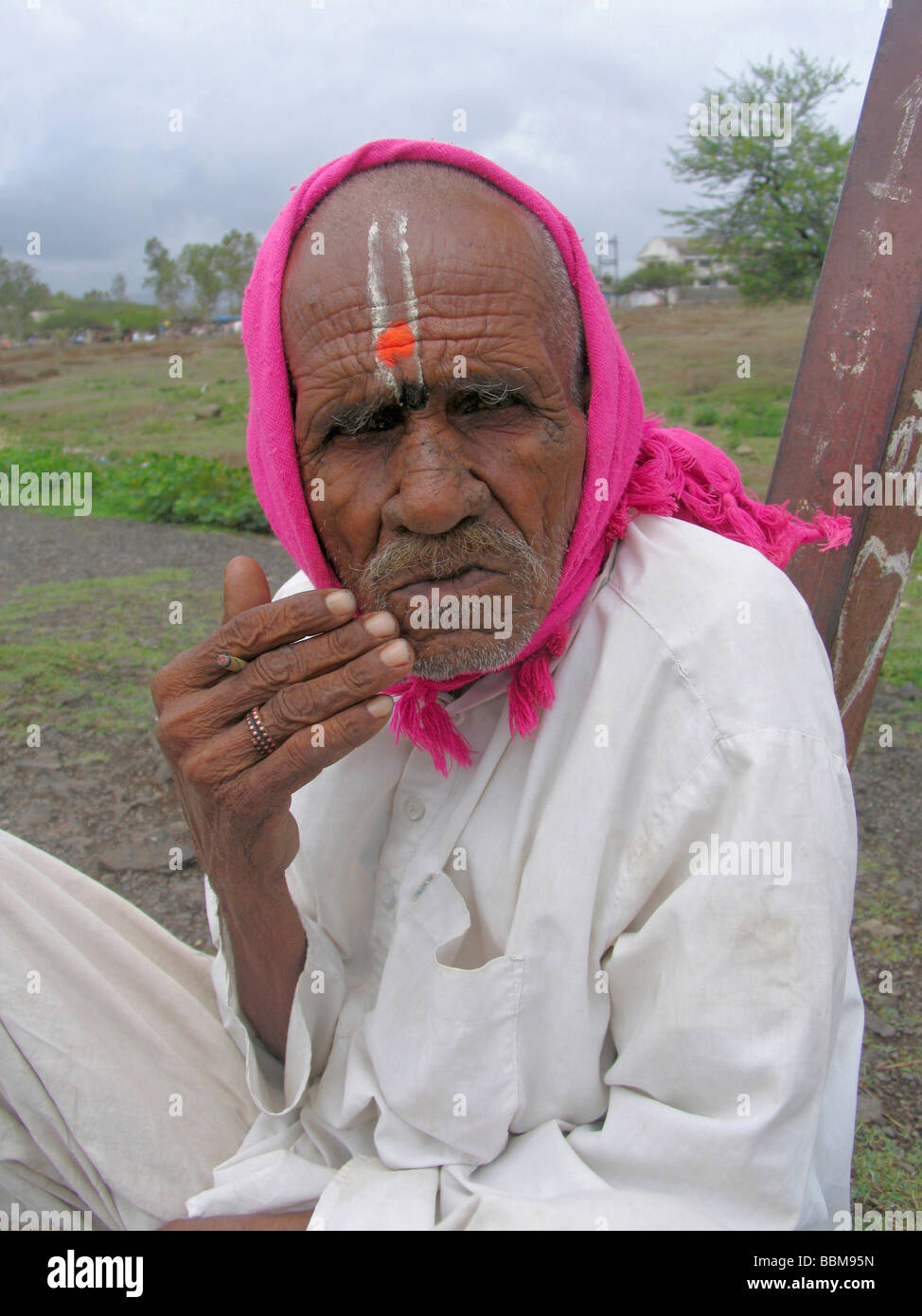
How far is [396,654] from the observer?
1.57 metres

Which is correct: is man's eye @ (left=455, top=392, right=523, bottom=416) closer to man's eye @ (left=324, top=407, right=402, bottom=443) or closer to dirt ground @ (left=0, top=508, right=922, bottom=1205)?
man's eye @ (left=324, top=407, right=402, bottom=443)

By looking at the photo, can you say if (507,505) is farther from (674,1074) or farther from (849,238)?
(849,238)

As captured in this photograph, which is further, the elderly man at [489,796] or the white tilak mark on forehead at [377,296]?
the white tilak mark on forehead at [377,296]

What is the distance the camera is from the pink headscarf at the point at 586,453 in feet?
5.72

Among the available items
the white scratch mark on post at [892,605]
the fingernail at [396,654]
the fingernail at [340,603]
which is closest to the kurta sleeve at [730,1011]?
the fingernail at [396,654]

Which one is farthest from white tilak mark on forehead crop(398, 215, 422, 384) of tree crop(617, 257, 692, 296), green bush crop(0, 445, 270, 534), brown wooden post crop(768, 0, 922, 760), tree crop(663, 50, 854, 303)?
tree crop(617, 257, 692, 296)

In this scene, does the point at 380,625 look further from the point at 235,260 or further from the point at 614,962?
the point at 235,260

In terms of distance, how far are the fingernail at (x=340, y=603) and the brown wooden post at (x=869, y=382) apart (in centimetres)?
145

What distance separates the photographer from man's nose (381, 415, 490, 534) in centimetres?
158

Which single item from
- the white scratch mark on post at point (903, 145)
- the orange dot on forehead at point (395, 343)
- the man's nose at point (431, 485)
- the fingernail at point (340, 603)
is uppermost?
the white scratch mark on post at point (903, 145)

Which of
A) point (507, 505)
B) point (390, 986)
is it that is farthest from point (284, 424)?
point (390, 986)

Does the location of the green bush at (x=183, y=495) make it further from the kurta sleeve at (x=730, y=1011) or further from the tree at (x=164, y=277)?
the tree at (x=164, y=277)

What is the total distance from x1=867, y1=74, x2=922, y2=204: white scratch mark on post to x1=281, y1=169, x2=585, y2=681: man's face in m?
1.12

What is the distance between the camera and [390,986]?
181cm
